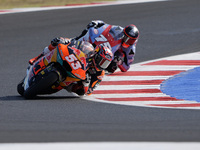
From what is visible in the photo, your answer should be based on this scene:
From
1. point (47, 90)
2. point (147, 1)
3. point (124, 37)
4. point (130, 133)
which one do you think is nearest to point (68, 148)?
point (130, 133)

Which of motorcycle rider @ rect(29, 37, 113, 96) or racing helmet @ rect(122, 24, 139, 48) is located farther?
racing helmet @ rect(122, 24, 139, 48)

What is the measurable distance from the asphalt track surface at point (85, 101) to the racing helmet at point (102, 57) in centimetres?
64

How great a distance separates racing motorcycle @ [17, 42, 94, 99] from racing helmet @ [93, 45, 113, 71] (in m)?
0.18

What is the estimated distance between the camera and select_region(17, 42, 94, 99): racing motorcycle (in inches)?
332

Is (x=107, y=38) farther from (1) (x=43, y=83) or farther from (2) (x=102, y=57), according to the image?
(1) (x=43, y=83)

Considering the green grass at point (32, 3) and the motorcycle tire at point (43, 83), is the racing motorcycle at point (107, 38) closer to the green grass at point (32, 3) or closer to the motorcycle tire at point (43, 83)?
the motorcycle tire at point (43, 83)

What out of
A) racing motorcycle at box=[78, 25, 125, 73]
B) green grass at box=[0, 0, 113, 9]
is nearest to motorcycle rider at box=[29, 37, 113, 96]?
racing motorcycle at box=[78, 25, 125, 73]

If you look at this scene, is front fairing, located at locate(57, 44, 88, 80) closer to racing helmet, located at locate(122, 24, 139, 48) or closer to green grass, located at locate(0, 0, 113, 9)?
racing helmet, located at locate(122, 24, 139, 48)

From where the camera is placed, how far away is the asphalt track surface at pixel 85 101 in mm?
6074

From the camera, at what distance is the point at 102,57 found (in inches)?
332

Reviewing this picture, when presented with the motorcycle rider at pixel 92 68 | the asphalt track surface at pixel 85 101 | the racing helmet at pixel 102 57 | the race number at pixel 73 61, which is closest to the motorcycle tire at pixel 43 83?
the asphalt track surface at pixel 85 101

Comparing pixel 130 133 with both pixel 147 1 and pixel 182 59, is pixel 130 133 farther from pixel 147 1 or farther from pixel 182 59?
pixel 147 1

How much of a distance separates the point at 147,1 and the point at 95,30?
9.01m

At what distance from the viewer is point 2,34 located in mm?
15281
